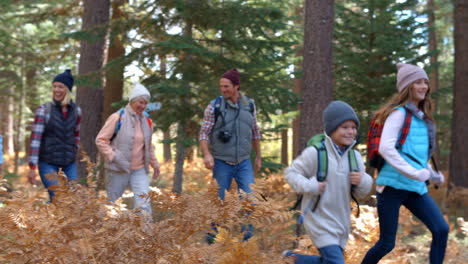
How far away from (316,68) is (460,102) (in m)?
5.71

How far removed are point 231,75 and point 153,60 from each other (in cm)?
330

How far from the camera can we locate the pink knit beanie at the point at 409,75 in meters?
4.70

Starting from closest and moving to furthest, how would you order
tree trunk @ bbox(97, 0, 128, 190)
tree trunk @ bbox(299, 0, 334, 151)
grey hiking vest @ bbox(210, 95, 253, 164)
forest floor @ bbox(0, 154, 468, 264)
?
forest floor @ bbox(0, 154, 468, 264)
grey hiking vest @ bbox(210, 95, 253, 164)
tree trunk @ bbox(299, 0, 334, 151)
tree trunk @ bbox(97, 0, 128, 190)

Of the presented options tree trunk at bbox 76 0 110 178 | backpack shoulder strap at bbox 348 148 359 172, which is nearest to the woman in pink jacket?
backpack shoulder strap at bbox 348 148 359 172

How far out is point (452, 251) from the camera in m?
6.08

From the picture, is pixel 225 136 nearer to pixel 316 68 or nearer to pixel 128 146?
pixel 128 146

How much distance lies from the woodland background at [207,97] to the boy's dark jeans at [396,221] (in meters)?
0.59

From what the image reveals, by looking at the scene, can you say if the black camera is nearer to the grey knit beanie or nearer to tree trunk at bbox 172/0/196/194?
the grey knit beanie

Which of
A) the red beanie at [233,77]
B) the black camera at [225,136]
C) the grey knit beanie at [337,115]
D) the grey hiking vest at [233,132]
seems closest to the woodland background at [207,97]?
the grey knit beanie at [337,115]

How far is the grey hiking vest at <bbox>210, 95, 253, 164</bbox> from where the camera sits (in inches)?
245

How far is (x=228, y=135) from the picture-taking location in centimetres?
621

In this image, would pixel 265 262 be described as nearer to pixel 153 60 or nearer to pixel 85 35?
pixel 153 60

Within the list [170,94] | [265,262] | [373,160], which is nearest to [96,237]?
[265,262]

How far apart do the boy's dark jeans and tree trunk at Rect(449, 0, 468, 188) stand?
7.40m
